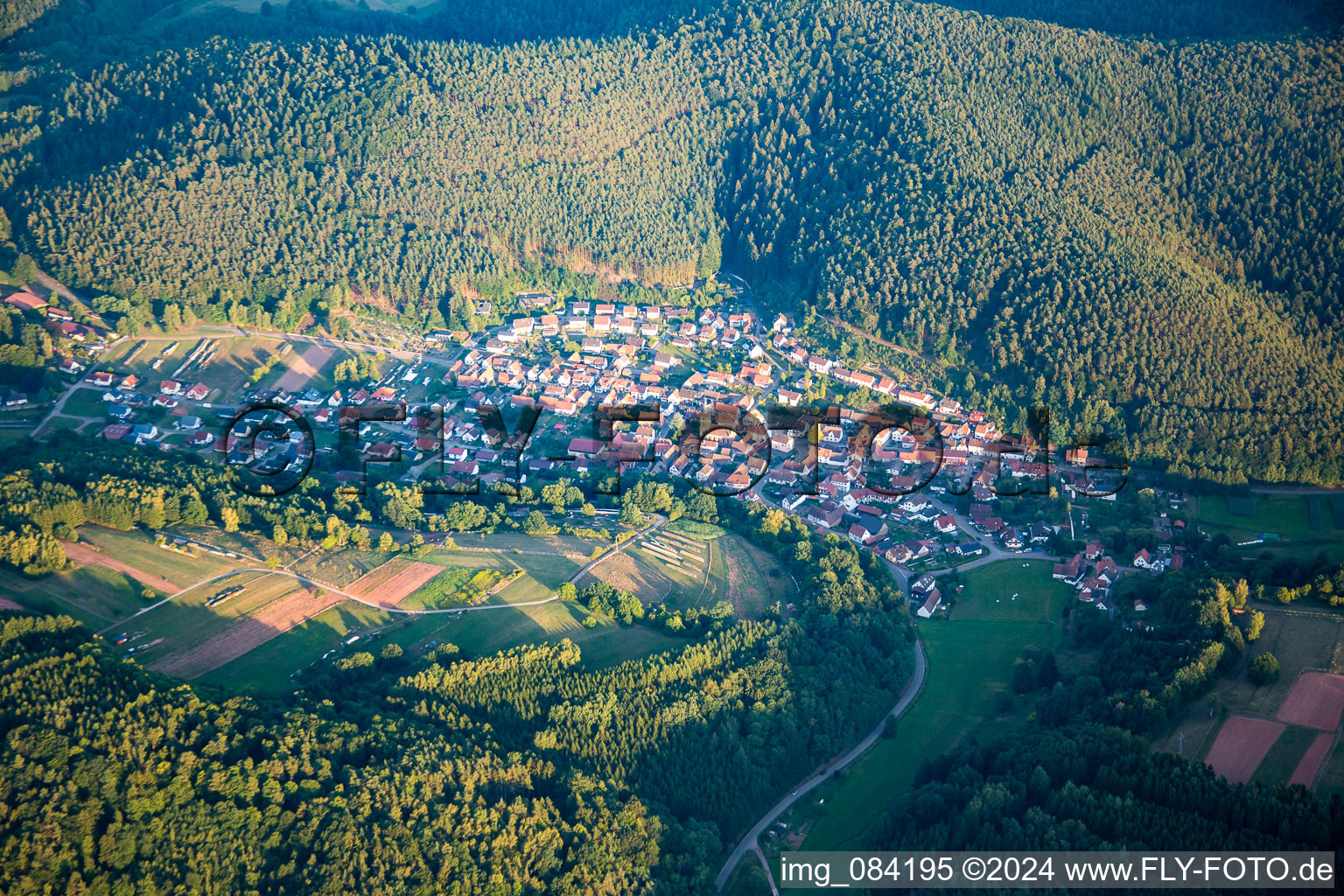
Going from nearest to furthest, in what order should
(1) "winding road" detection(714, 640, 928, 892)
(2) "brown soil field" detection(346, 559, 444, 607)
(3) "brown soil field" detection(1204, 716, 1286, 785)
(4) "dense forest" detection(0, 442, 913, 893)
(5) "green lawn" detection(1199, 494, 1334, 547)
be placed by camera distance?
(4) "dense forest" detection(0, 442, 913, 893) → (3) "brown soil field" detection(1204, 716, 1286, 785) → (1) "winding road" detection(714, 640, 928, 892) → (2) "brown soil field" detection(346, 559, 444, 607) → (5) "green lawn" detection(1199, 494, 1334, 547)

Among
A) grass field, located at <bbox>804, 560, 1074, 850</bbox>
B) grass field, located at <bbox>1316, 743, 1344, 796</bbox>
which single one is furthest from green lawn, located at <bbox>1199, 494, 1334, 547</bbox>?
grass field, located at <bbox>1316, 743, 1344, 796</bbox>

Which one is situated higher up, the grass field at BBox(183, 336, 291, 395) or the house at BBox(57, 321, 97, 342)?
the house at BBox(57, 321, 97, 342)

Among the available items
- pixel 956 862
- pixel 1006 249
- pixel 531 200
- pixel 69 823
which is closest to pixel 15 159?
pixel 531 200

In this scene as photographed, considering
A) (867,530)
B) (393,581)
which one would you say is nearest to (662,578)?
(393,581)

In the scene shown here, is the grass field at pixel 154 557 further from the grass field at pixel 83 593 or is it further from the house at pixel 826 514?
the house at pixel 826 514

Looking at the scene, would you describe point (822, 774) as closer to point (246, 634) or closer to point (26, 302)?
point (246, 634)

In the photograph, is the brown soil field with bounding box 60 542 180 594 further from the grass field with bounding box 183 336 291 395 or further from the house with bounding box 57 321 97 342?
the house with bounding box 57 321 97 342

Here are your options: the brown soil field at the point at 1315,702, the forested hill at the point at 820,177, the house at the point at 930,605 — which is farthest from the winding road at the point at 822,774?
the forested hill at the point at 820,177
